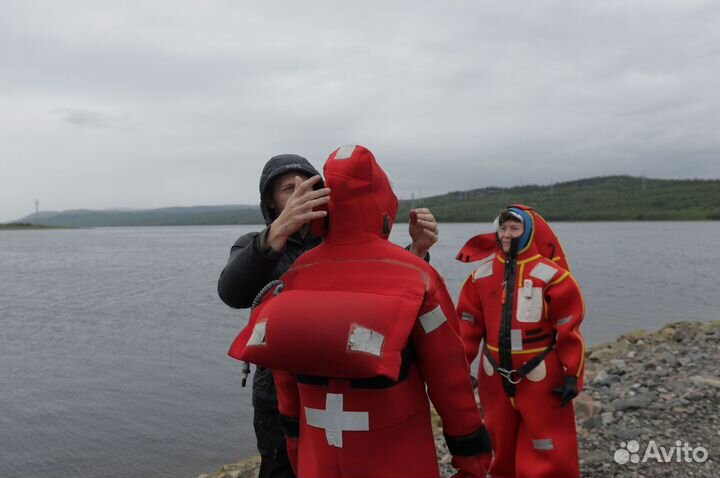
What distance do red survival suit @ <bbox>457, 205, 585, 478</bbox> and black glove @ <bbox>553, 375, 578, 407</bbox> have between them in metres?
0.03


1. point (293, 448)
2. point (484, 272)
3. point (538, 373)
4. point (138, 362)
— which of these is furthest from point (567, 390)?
point (138, 362)

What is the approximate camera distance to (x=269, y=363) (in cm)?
244

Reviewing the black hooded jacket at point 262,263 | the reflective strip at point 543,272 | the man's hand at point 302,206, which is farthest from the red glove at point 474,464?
the reflective strip at point 543,272

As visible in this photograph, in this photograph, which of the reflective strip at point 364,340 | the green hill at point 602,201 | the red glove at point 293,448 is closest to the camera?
the reflective strip at point 364,340

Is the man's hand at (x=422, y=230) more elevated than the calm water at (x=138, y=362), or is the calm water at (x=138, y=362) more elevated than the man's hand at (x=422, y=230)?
the man's hand at (x=422, y=230)

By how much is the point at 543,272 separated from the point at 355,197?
298cm

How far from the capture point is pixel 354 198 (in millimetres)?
2592

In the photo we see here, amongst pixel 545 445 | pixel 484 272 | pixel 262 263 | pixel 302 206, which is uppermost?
pixel 302 206

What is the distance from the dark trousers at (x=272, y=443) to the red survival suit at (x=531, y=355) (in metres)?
2.42

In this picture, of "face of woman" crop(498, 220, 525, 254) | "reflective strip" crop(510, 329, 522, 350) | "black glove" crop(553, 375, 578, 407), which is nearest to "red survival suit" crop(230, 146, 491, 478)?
"black glove" crop(553, 375, 578, 407)

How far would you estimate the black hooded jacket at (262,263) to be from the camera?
278 cm

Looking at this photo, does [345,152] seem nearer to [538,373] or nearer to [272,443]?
[272,443]

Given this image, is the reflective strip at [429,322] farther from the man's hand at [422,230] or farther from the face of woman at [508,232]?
the face of woman at [508,232]

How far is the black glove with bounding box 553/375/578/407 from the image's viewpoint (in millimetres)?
4723
